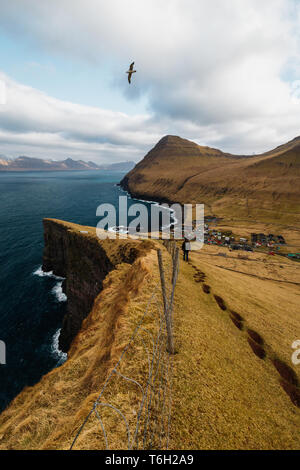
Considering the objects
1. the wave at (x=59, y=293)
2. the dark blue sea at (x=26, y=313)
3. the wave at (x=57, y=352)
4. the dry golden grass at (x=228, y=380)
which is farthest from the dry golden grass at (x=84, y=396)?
the wave at (x=59, y=293)

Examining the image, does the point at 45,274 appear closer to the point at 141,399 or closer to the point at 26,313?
the point at 26,313

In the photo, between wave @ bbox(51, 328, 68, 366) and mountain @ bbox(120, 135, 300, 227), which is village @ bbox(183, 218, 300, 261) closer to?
mountain @ bbox(120, 135, 300, 227)

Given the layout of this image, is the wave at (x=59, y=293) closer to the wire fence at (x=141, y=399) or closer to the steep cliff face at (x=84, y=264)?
the steep cliff face at (x=84, y=264)

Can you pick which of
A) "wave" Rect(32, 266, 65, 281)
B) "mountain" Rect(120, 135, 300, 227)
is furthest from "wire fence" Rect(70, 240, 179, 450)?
"mountain" Rect(120, 135, 300, 227)

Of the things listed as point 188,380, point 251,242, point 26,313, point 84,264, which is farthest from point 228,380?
point 251,242

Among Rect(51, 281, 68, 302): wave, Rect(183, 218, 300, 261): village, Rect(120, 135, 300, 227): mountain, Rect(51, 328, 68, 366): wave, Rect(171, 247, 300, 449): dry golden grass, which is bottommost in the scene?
Rect(51, 328, 68, 366): wave
